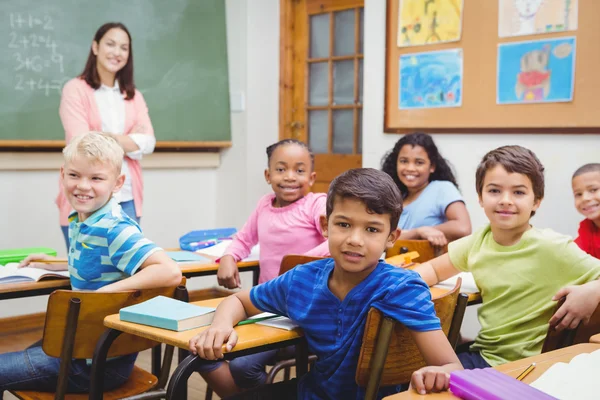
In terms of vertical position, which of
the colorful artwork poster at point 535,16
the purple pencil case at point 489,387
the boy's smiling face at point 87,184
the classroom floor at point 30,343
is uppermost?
the colorful artwork poster at point 535,16

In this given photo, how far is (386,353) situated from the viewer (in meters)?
1.53

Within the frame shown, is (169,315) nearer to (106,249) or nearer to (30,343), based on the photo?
(106,249)

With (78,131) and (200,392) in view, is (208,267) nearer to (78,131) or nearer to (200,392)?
(200,392)

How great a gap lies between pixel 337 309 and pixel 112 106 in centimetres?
235

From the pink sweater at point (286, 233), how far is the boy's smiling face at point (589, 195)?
1.03 meters

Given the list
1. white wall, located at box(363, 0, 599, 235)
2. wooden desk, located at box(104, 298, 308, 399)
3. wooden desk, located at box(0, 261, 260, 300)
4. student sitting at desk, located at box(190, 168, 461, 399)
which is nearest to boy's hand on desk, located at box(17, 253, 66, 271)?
wooden desk, located at box(0, 261, 260, 300)

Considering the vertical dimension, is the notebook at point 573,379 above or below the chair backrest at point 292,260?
below

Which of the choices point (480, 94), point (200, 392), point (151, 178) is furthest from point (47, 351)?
point (151, 178)

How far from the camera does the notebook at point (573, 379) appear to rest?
1267 millimetres

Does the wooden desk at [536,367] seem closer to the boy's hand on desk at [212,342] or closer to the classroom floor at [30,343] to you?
the boy's hand on desk at [212,342]

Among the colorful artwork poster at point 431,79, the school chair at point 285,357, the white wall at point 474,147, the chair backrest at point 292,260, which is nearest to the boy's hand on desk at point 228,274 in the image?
the school chair at point 285,357

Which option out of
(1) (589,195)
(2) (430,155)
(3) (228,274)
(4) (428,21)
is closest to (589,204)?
(1) (589,195)

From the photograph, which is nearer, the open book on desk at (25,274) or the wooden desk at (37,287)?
the wooden desk at (37,287)

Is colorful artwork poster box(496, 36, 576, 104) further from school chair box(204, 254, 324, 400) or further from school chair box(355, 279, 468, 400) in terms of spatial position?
school chair box(355, 279, 468, 400)
